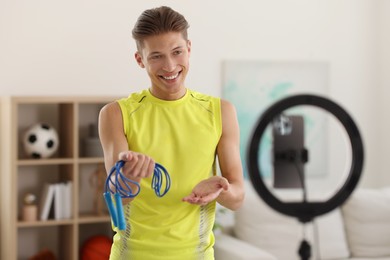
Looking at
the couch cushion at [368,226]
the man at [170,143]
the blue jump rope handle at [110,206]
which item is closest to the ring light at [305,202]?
the blue jump rope handle at [110,206]

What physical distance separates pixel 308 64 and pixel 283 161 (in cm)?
393

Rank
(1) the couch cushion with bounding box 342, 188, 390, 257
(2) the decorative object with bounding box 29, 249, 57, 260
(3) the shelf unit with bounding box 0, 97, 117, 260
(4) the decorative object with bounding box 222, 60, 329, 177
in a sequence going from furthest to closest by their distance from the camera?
(4) the decorative object with bounding box 222, 60, 329, 177 < (1) the couch cushion with bounding box 342, 188, 390, 257 < (2) the decorative object with bounding box 29, 249, 57, 260 < (3) the shelf unit with bounding box 0, 97, 117, 260

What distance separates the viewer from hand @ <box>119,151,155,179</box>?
4.09 ft

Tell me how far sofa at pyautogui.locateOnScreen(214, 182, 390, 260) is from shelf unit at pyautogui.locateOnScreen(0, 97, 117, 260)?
30.9 inches

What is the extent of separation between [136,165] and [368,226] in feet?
11.0

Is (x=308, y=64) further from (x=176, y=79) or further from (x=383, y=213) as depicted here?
(x=176, y=79)

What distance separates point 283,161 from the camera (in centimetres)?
98

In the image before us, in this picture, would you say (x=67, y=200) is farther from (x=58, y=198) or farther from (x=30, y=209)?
(x=30, y=209)

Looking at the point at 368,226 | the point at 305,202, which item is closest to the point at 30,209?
the point at 368,226

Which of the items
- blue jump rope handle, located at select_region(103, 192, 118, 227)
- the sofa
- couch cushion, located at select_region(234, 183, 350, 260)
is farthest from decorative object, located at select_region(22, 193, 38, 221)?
blue jump rope handle, located at select_region(103, 192, 118, 227)

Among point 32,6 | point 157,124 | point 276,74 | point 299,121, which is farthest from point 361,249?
point 299,121

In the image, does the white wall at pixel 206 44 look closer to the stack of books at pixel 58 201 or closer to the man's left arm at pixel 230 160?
the stack of books at pixel 58 201

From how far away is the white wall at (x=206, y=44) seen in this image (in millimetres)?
4125

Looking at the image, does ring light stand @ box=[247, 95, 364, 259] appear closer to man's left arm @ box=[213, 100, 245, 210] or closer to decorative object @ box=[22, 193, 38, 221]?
man's left arm @ box=[213, 100, 245, 210]
